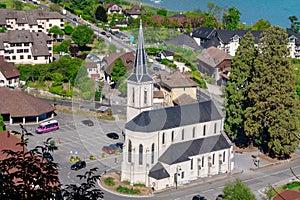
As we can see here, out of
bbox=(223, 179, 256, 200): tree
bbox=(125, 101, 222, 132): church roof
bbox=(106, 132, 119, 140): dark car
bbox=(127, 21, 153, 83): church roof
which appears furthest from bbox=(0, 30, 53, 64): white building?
bbox=(223, 179, 256, 200): tree

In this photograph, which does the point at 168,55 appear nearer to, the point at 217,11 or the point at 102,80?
the point at 102,80

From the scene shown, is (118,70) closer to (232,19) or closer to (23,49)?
(23,49)

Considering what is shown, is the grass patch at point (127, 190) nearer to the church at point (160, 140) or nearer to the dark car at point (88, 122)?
the church at point (160, 140)

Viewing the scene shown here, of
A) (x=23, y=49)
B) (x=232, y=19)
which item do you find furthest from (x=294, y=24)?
(x=23, y=49)

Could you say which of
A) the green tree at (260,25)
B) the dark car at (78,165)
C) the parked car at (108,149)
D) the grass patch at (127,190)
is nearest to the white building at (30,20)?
the green tree at (260,25)

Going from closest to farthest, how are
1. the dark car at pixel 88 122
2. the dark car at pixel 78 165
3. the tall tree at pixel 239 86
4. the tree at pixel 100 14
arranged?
the dark car at pixel 78 165 < the tall tree at pixel 239 86 < the dark car at pixel 88 122 < the tree at pixel 100 14

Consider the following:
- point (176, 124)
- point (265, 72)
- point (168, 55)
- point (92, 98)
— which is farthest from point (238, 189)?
point (168, 55)
